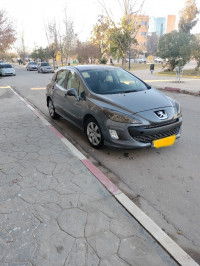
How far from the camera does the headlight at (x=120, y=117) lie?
138 inches

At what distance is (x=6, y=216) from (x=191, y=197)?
2.33m

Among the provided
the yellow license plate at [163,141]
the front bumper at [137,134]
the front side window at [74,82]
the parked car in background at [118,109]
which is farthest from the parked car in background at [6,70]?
the yellow license plate at [163,141]

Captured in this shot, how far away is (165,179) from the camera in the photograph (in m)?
3.24

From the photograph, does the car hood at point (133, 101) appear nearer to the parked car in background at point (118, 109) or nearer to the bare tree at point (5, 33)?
the parked car in background at point (118, 109)

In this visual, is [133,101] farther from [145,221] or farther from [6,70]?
[6,70]

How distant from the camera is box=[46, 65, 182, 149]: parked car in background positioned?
3572 mm

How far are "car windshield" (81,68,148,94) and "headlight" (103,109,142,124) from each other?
0.72 m

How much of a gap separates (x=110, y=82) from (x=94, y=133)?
4.02 ft

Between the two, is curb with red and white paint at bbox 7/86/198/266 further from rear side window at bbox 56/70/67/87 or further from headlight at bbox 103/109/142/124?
rear side window at bbox 56/70/67/87

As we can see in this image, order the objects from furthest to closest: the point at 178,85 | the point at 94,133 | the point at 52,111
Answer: the point at 178,85, the point at 52,111, the point at 94,133

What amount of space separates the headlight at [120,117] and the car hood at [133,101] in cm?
10

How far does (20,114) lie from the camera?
23.0 feet

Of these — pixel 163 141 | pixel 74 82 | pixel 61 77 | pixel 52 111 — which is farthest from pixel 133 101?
pixel 52 111

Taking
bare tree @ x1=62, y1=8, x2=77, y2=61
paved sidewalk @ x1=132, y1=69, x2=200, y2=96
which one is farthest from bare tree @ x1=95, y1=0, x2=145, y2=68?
bare tree @ x1=62, y1=8, x2=77, y2=61
